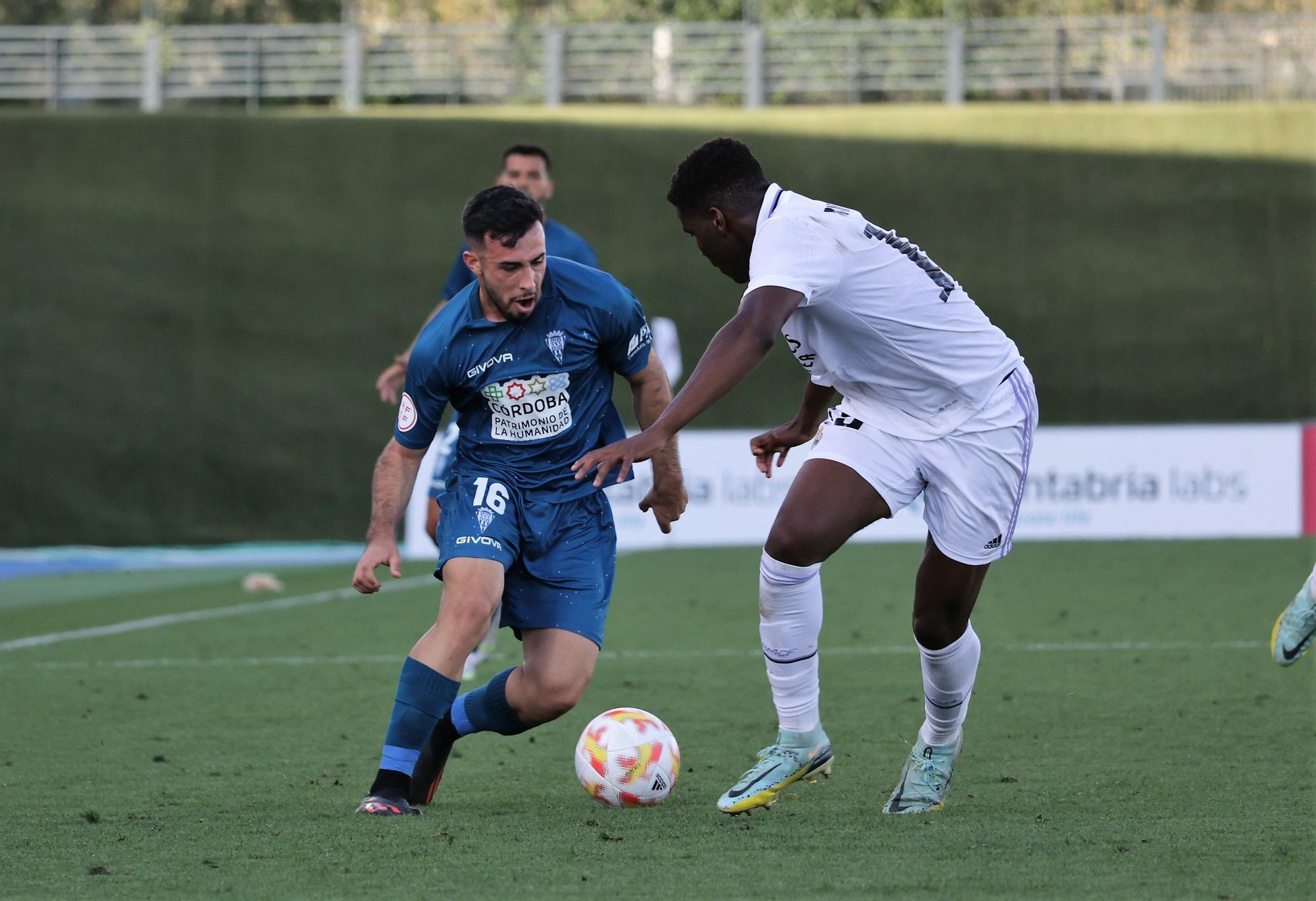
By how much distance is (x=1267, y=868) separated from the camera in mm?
3732

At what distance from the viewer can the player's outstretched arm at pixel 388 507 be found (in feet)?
14.6

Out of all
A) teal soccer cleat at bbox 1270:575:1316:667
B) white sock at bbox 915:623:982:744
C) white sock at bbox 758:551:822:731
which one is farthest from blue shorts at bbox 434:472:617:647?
teal soccer cleat at bbox 1270:575:1316:667

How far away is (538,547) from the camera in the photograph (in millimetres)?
4828

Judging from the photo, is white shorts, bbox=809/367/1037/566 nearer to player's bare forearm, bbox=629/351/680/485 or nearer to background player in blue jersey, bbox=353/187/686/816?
player's bare forearm, bbox=629/351/680/485

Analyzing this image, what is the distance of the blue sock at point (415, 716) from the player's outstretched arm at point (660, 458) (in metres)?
0.79

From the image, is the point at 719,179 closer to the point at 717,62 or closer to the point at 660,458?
the point at 660,458

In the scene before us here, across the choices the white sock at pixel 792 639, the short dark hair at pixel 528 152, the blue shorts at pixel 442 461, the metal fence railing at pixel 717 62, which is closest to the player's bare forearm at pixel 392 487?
the white sock at pixel 792 639

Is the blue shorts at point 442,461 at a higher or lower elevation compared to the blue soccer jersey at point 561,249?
lower

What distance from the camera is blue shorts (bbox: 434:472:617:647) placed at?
4.72m

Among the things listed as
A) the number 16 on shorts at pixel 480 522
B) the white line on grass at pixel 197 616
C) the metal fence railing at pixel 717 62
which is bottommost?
the white line on grass at pixel 197 616

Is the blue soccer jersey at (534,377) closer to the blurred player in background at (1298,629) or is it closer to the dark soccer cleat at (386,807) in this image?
the dark soccer cleat at (386,807)

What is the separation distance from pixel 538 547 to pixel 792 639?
81 centimetres

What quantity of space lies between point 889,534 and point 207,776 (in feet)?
32.8

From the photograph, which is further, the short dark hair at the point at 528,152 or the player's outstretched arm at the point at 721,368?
the short dark hair at the point at 528,152
